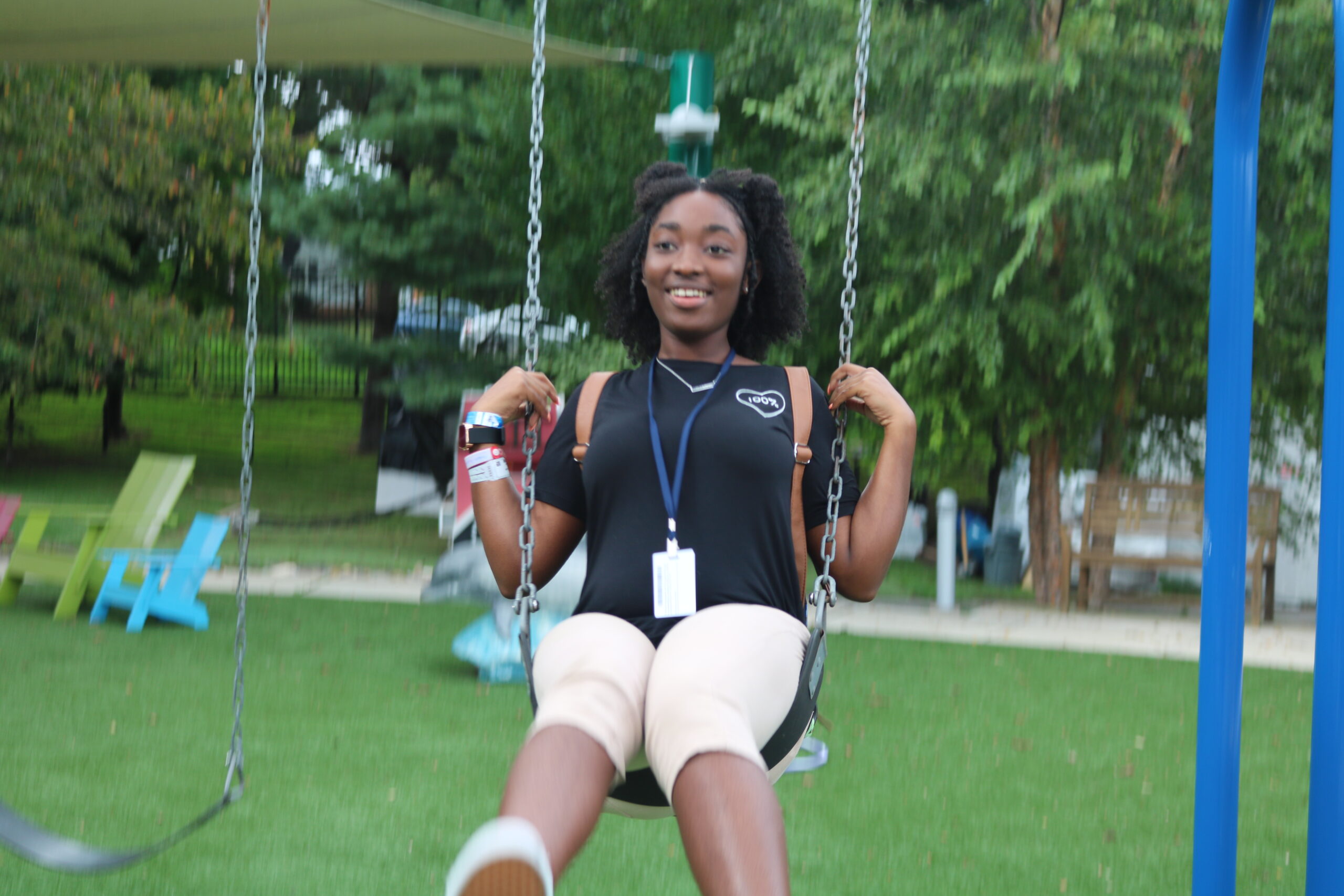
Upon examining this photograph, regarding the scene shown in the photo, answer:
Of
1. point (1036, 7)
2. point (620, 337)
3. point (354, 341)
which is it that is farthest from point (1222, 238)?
point (354, 341)

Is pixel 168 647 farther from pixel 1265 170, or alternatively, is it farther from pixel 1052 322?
pixel 1265 170

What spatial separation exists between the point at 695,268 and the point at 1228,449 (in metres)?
1.18

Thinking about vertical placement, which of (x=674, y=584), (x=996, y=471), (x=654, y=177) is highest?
(x=654, y=177)

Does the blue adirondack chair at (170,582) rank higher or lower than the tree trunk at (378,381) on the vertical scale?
lower

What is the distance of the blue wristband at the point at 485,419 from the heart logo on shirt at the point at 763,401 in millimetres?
426

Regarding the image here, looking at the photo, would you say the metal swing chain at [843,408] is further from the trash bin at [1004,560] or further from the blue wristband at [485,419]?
the trash bin at [1004,560]

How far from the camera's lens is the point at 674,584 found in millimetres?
2266

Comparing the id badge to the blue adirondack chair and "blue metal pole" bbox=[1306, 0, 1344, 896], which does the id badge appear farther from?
the blue adirondack chair

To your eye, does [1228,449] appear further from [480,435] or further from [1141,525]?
[1141,525]

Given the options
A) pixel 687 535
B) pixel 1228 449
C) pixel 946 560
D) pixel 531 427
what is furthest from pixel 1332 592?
pixel 946 560

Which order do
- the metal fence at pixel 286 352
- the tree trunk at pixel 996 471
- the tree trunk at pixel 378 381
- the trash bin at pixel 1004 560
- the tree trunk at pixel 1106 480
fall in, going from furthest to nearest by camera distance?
the tree trunk at pixel 378 381 → the metal fence at pixel 286 352 → the trash bin at pixel 1004 560 → the tree trunk at pixel 996 471 → the tree trunk at pixel 1106 480

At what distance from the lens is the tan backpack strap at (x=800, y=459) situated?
2449 millimetres

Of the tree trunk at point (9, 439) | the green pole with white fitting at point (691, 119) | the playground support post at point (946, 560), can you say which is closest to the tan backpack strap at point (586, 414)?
the green pole with white fitting at point (691, 119)

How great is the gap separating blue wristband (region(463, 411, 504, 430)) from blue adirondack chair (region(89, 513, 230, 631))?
527 cm
